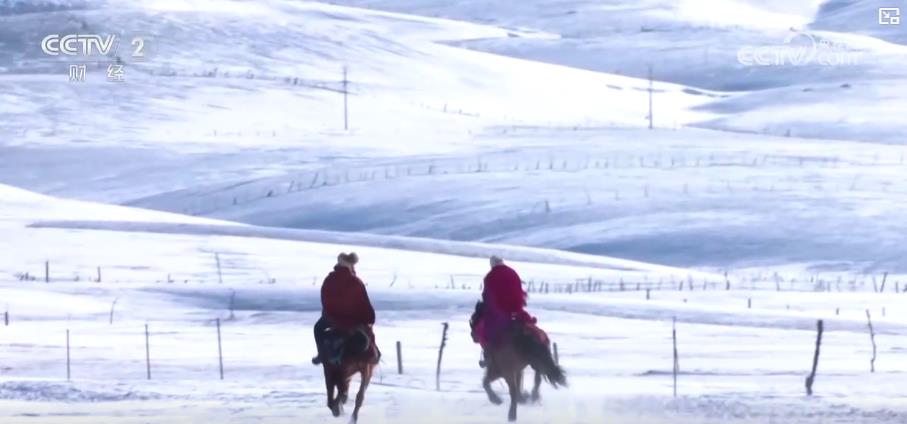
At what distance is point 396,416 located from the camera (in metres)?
12.4

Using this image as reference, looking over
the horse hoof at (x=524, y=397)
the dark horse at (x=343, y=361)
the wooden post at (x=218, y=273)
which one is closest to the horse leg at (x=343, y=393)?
the dark horse at (x=343, y=361)

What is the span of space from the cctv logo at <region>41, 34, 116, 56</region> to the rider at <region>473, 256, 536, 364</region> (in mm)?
66541

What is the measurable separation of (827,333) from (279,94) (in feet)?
163

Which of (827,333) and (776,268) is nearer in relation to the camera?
(827,333)

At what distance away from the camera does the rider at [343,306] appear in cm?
1209

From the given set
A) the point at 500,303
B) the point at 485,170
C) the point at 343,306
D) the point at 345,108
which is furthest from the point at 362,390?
the point at 345,108

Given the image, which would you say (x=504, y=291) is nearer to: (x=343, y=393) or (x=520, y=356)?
(x=520, y=356)

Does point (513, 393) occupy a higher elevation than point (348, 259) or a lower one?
lower

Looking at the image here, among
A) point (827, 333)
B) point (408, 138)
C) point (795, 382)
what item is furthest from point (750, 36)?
point (795, 382)

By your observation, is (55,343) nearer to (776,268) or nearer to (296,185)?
(776,268)

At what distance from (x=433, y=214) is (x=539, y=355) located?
31.3 m

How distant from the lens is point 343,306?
12156 millimetres

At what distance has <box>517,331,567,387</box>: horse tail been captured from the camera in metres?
12.9

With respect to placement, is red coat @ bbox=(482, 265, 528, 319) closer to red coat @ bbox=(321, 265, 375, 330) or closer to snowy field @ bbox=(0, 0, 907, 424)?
snowy field @ bbox=(0, 0, 907, 424)
